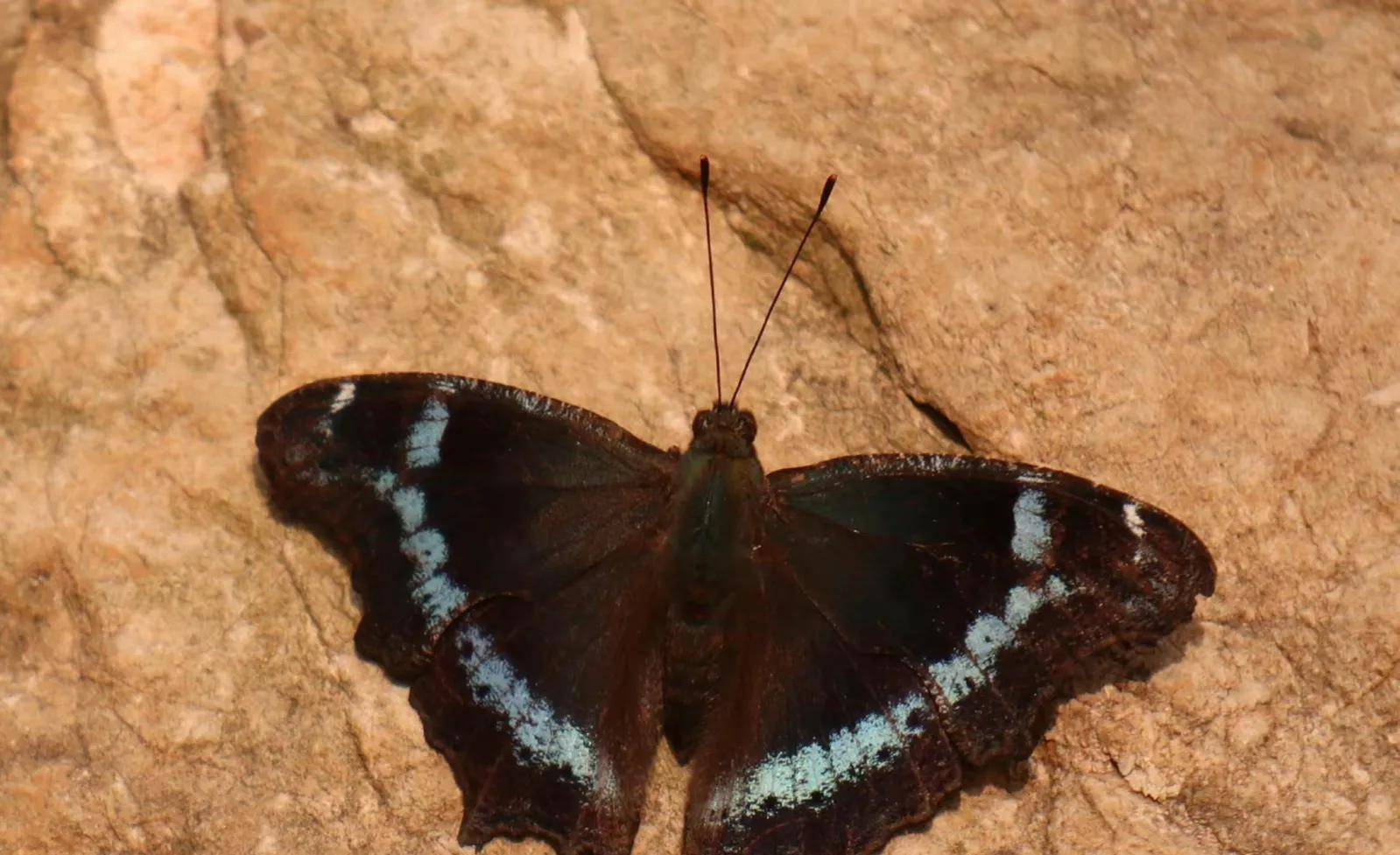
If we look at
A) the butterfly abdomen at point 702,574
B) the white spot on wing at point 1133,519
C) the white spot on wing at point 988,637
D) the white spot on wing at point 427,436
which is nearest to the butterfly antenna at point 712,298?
the butterfly abdomen at point 702,574

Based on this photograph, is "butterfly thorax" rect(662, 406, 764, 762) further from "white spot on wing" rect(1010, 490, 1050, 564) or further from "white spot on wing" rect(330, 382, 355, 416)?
"white spot on wing" rect(330, 382, 355, 416)

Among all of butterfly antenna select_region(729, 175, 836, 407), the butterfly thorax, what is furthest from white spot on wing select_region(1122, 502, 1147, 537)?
butterfly antenna select_region(729, 175, 836, 407)

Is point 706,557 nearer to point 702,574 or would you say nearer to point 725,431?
point 702,574

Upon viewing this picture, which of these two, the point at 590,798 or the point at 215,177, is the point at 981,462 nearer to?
the point at 590,798

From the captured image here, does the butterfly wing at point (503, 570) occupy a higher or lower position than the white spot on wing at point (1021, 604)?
lower

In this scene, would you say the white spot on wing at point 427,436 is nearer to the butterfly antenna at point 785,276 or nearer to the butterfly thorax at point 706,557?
the butterfly thorax at point 706,557

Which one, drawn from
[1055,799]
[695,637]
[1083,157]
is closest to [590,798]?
[695,637]
